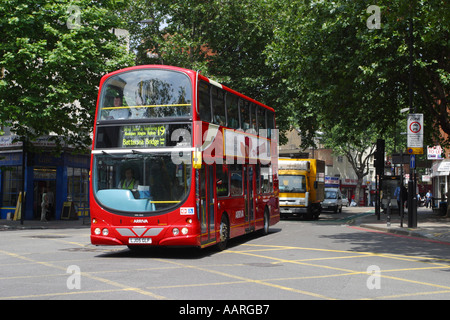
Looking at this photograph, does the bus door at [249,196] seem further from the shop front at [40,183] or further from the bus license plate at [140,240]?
the shop front at [40,183]

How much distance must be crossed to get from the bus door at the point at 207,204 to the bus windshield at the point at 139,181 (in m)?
0.68

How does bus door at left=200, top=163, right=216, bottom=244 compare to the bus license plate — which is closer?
the bus license plate

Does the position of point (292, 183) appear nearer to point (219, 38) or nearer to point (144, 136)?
point (219, 38)

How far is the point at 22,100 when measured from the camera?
2336 centimetres

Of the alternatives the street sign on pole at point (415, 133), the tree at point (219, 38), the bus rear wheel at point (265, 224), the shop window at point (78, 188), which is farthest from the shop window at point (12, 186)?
the street sign on pole at point (415, 133)

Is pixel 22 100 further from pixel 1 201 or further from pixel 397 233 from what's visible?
pixel 397 233

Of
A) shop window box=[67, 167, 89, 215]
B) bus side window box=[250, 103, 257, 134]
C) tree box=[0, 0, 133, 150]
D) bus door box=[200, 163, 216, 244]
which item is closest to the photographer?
bus door box=[200, 163, 216, 244]

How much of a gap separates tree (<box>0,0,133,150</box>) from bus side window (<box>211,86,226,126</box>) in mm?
11072

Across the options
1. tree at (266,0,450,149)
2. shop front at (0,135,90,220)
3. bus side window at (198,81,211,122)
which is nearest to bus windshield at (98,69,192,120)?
bus side window at (198,81,211,122)

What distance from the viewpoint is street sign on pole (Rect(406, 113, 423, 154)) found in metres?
21.5

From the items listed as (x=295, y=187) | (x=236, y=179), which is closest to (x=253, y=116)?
(x=236, y=179)

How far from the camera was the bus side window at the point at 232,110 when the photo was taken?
50.6 ft

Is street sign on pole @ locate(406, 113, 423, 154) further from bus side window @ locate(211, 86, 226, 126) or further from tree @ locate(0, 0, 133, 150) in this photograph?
tree @ locate(0, 0, 133, 150)

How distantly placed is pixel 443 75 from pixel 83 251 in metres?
18.1
